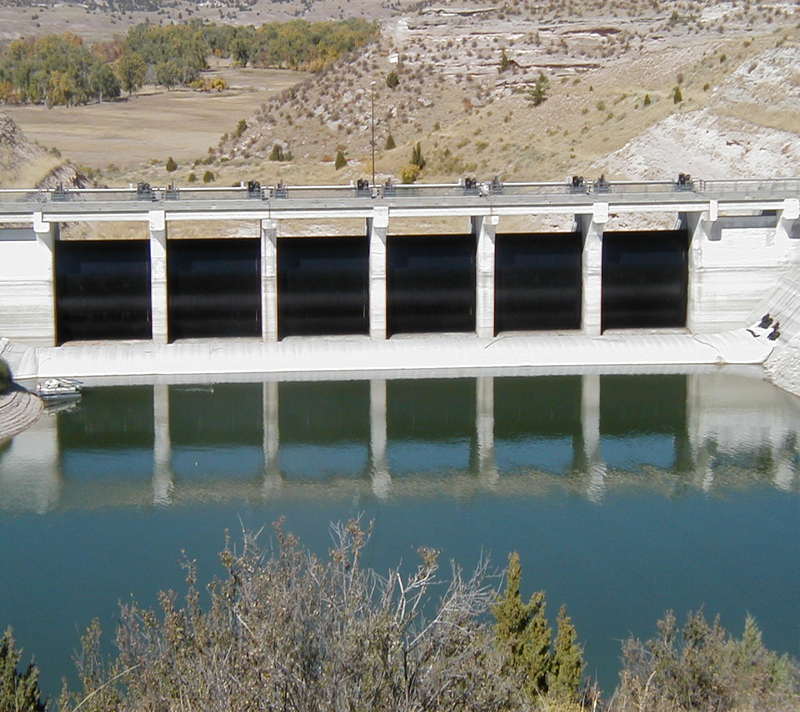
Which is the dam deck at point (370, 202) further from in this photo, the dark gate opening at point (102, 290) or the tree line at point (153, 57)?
the tree line at point (153, 57)

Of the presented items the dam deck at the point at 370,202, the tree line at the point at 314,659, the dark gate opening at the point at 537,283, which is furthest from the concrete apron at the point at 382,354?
→ the tree line at the point at 314,659

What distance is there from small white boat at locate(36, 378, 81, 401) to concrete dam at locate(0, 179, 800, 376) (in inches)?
67.7

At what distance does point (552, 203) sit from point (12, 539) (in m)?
23.6

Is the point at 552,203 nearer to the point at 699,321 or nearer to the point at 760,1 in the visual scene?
the point at 699,321

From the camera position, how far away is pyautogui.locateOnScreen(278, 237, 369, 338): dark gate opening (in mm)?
44281

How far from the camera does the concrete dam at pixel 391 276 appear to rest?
4216cm

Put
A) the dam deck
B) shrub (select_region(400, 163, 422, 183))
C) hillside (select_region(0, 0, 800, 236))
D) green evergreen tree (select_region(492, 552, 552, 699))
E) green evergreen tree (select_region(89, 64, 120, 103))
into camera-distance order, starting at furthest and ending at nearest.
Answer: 1. green evergreen tree (select_region(89, 64, 120, 103))
2. shrub (select_region(400, 163, 422, 183))
3. hillside (select_region(0, 0, 800, 236))
4. the dam deck
5. green evergreen tree (select_region(492, 552, 552, 699))

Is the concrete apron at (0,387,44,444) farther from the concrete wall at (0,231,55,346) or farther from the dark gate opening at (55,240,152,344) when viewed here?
the dark gate opening at (55,240,152,344)

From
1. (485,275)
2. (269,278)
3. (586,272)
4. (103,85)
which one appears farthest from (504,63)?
(103,85)

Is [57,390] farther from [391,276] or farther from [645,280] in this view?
[645,280]

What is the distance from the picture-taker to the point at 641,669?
1762cm

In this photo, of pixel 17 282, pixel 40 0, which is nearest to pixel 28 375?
pixel 17 282

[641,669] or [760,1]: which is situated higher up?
[760,1]

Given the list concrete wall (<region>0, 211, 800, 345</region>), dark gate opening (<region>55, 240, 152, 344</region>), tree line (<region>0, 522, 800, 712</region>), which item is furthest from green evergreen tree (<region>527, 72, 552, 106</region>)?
tree line (<region>0, 522, 800, 712</region>)
